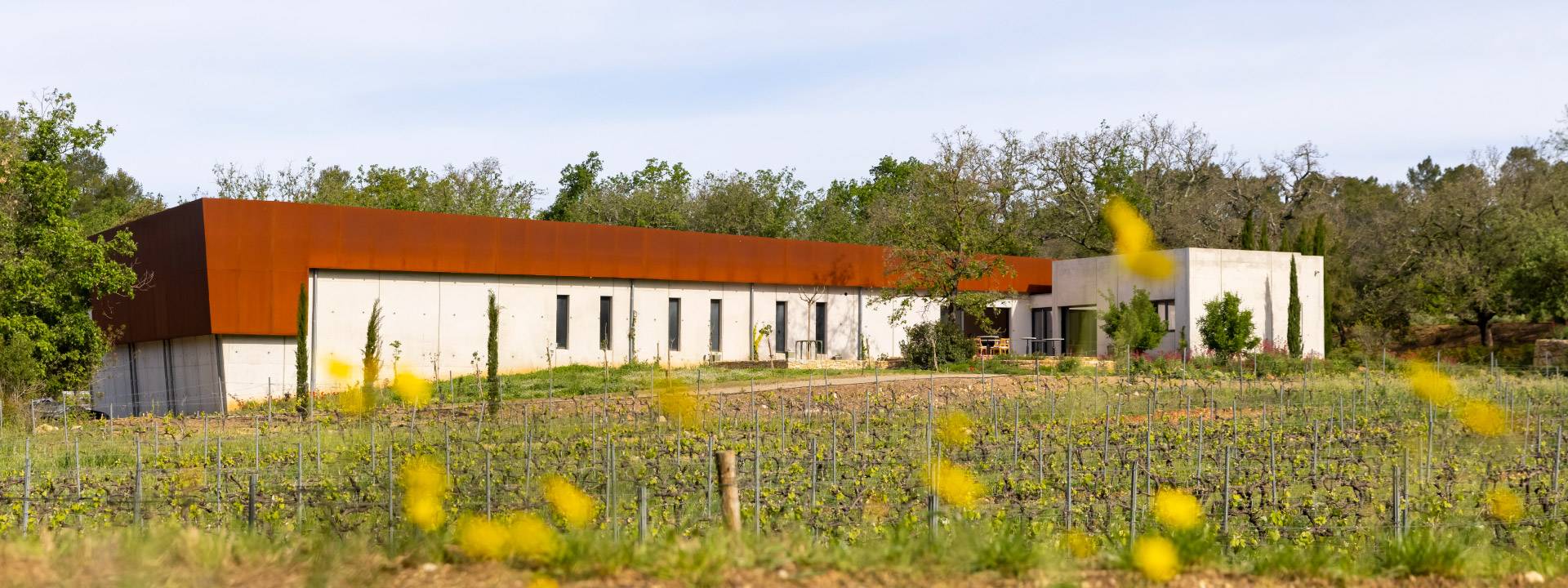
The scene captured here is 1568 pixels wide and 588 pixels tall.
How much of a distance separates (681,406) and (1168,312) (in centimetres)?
1740

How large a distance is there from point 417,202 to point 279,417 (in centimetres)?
3366

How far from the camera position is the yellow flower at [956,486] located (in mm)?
12223

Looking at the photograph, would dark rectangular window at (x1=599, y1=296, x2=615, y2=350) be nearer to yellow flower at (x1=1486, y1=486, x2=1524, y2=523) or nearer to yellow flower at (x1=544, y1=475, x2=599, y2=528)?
yellow flower at (x1=544, y1=475, x2=599, y2=528)

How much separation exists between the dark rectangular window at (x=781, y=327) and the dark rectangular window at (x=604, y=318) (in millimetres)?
4777

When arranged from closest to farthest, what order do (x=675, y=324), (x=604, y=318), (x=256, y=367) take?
1. (x=256, y=367)
2. (x=604, y=318)
3. (x=675, y=324)

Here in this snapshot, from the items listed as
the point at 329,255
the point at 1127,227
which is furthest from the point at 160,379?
the point at 1127,227

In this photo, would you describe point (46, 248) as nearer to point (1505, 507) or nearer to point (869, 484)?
point (869, 484)

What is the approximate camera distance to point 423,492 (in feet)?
41.1

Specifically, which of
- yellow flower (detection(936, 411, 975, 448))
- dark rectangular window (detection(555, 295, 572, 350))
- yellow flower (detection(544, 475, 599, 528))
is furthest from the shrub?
yellow flower (detection(544, 475, 599, 528))

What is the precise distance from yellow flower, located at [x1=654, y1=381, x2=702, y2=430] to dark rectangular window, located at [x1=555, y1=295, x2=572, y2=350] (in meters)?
6.03

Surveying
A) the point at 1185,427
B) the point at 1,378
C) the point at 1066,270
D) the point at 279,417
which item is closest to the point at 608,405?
the point at 279,417

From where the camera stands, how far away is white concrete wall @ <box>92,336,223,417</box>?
87.5ft

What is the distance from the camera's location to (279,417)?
22.4m

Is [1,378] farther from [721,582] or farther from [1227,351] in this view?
[1227,351]
